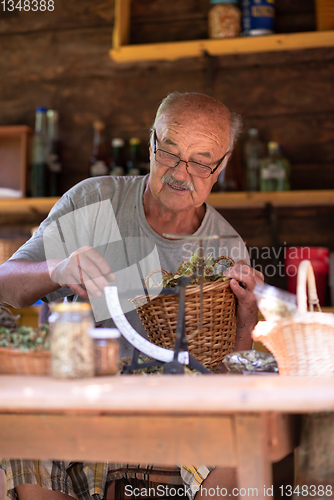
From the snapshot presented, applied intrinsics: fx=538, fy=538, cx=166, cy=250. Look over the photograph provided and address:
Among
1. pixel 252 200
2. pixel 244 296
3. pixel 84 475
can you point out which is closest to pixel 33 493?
pixel 84 475

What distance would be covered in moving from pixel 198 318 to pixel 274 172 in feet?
4.85

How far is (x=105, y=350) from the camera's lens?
2.92 ft

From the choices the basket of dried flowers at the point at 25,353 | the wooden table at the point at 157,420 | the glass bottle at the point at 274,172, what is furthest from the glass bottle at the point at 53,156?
the wooden table at the point at 157,420

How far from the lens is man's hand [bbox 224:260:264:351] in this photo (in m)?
1.25

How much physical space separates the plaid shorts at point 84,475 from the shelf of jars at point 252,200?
1389 millimetres

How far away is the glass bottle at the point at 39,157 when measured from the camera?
2.74 m

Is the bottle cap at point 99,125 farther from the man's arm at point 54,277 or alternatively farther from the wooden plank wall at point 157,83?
the man's arm at point 54,277

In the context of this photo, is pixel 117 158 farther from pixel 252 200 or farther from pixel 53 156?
pixel 252 200

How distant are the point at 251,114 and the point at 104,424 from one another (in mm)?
2207

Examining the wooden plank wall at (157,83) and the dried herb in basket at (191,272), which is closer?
the dried herb in basket at (191,272)

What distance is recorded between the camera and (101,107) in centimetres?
287

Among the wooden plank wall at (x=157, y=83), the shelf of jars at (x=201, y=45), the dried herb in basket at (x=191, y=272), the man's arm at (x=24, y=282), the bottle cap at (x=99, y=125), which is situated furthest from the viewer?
the bottle cap at (x=99, y=125)

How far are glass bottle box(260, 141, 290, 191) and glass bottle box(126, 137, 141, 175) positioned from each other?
24.2 inches

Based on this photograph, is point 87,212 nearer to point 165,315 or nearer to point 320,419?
point 165,315
